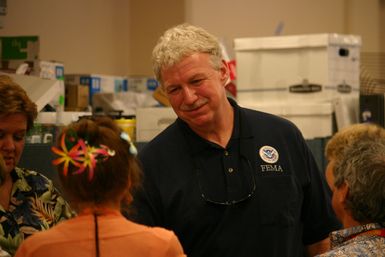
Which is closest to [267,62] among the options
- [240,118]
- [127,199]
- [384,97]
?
[384,97]

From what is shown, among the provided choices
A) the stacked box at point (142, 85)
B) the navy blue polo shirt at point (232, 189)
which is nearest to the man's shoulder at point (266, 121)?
the navy blue polo shirt at point (232, 189)

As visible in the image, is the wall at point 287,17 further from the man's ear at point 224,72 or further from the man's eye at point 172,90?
the man's eye at point 172,90

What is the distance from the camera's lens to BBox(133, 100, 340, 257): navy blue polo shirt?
75.8 inches

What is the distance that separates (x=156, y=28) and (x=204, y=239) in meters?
4.51

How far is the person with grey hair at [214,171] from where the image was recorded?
193 cm

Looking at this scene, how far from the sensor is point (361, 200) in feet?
5.86

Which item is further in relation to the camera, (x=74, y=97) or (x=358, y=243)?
(x=74, y=97)

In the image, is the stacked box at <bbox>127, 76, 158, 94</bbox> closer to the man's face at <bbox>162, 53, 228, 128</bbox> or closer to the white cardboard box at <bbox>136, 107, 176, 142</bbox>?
the white cardboard box at <bbox>136, 107, 176, 142</bbox>

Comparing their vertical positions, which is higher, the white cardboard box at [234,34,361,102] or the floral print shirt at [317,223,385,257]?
the white cardboard box at [234,34,361,102]

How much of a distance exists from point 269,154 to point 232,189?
0.56 ft

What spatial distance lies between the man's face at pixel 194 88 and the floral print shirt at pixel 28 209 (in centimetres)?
46

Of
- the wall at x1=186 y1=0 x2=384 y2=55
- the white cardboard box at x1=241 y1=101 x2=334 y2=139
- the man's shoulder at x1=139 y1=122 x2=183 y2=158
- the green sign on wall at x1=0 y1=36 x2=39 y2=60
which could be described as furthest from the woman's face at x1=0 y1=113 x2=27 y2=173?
the wall at x1=186 y1=0 x2=384 y2=55

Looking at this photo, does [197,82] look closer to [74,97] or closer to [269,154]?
[269,154]

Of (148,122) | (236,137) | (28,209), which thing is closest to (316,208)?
(236,137)
